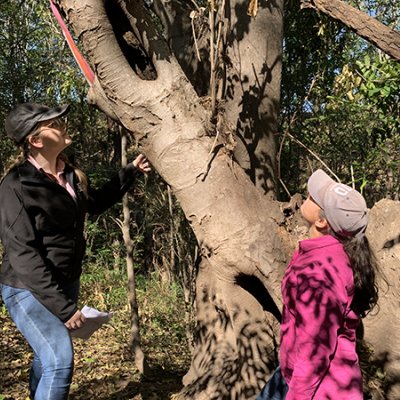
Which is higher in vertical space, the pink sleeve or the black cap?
the black cap

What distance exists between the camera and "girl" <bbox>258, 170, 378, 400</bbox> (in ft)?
6.81

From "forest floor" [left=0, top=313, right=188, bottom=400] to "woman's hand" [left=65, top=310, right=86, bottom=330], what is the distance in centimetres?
164

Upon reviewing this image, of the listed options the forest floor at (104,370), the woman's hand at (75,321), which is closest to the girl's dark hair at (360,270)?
the woman's hand at (75,321)

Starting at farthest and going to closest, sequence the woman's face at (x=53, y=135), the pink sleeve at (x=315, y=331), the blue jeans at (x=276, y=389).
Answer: the woman's face at (x=53, y=135), the blue jeans at (x=276, y=389), the pink sleeve at (x=315, y=331)

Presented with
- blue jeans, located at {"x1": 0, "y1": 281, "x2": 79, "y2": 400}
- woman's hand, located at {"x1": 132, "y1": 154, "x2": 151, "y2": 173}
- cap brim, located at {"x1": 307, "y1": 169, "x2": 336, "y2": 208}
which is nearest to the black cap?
woman's hand, located at {"x1": 132, "y1": 154, "x2": 151, "y2": 173}

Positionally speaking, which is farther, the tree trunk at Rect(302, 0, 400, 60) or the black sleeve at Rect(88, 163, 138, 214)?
the black sleeve at Rect(88, 163, 138, 214)

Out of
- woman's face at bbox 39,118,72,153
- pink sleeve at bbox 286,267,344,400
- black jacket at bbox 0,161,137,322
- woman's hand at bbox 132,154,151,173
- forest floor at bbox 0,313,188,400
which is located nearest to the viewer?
pink sleeve at bbox 286,267,344,400

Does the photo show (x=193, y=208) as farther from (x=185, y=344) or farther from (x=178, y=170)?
(x=185, y=344)

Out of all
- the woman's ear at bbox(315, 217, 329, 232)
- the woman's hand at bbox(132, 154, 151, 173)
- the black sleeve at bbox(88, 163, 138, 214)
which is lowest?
the black sleeve at bbox(88, 163, 138, 214)

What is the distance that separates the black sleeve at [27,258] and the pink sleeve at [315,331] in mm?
1270

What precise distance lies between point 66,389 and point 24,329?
0.38 metres

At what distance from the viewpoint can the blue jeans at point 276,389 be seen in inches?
105

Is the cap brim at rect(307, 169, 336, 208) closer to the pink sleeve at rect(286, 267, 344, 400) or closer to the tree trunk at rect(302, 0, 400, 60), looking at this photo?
the pink sleeve at rect(286, 267, 344, 400)

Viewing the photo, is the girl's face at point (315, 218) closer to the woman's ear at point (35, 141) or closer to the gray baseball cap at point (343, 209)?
the gray baseball cap at point (343, 209)
